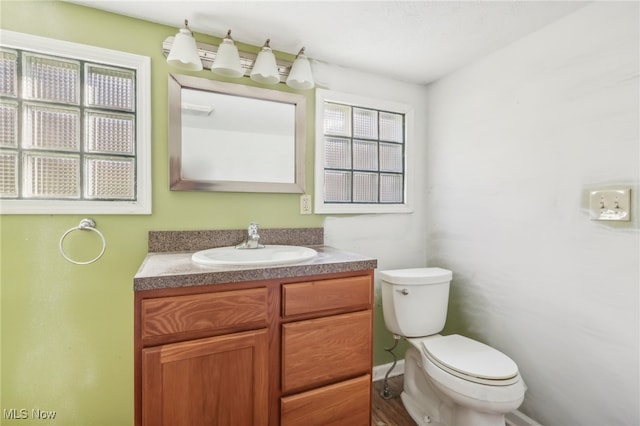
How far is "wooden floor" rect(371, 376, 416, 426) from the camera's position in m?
1.59

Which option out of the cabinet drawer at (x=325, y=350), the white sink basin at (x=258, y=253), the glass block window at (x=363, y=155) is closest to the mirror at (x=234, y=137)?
the glass block window at (x=363, y=155)

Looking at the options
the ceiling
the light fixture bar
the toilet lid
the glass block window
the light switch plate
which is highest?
the ceiling

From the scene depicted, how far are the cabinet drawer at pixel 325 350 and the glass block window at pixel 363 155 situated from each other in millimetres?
806

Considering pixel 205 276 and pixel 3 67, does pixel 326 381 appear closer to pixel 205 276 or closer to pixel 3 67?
pixel 205 276

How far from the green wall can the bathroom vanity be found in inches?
10.2

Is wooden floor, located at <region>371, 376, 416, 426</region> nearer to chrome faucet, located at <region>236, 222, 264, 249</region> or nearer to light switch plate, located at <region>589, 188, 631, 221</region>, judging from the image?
chrome faucet, located at <region>236, 222, 264, 249</region>

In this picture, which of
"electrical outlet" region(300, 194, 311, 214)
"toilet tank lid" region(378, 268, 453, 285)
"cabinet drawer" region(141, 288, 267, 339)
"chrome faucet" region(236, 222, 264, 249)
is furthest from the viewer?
"electrical outlet" region(300, 194, 311, 214)

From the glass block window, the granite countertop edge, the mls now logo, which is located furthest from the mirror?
the mls now logo

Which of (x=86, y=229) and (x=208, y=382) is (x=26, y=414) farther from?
(x=208, y=382)

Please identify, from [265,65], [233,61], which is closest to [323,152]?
[265,65]

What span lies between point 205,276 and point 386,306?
3.61ft

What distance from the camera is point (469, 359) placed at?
4.45 ft

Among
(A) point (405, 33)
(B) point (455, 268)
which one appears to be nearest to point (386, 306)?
(B) point (455, 268)

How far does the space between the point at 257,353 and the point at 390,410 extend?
104 cm
